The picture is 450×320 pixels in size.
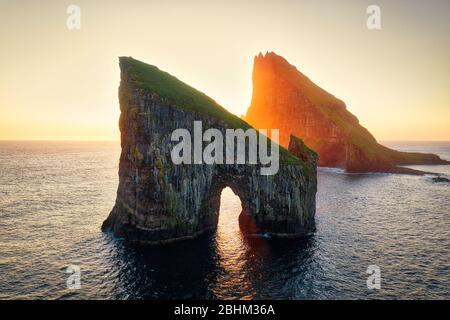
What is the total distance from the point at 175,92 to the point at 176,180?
1606cm

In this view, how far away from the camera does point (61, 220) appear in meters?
63.1

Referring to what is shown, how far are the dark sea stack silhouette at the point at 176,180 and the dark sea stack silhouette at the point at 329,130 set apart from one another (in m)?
102

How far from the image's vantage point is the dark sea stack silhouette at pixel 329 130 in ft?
489

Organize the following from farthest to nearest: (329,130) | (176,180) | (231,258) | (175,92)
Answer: (329,130) → (175,92) → (176,180) → (231,258)

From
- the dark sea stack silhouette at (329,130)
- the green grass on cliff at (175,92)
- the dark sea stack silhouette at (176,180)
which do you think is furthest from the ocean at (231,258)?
the dark sea stack silhouette at (329,130)

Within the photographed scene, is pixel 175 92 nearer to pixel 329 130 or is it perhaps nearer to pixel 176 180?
pixel 176 180

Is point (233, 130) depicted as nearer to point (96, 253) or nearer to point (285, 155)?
point (285, 155)

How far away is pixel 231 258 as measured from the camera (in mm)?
45250

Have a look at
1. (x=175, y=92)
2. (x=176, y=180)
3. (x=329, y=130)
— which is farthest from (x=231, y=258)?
(x=329, y=130)

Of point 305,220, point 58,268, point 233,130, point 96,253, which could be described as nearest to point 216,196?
point 233,130

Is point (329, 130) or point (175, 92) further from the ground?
point (329, 130)

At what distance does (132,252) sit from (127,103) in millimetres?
24524

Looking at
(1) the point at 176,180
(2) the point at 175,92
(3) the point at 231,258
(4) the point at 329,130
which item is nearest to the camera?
(3) the point at 231,258
